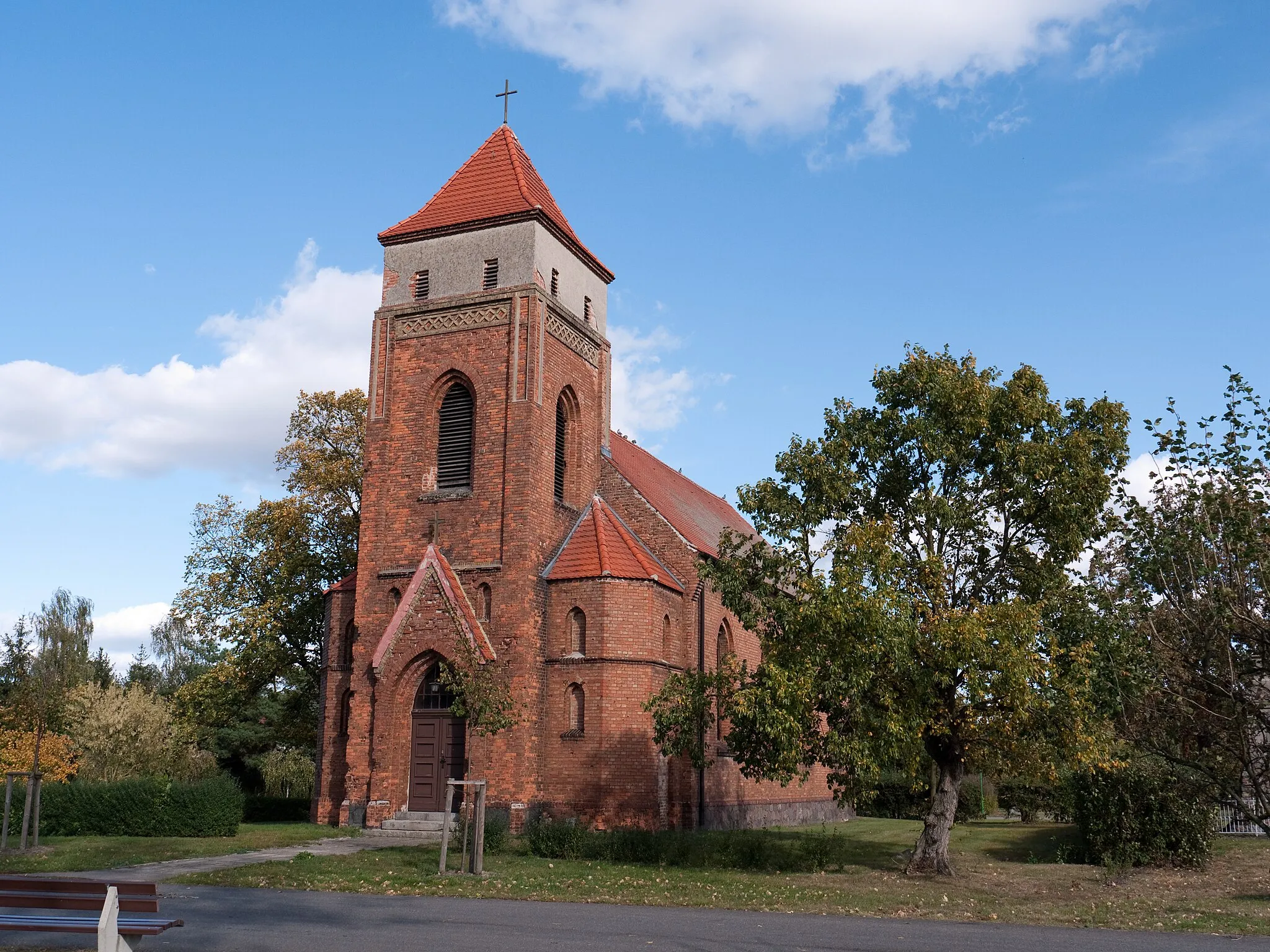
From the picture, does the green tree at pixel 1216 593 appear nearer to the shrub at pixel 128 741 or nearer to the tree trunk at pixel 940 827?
the tree trunk at pixel 940 827

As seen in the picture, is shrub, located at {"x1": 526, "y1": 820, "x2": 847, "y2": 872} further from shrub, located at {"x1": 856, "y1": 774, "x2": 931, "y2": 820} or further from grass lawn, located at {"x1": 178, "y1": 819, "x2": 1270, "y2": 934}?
shrub, located at {"x1": 856, "y1": 774, "x2": 931, "y2": 820}

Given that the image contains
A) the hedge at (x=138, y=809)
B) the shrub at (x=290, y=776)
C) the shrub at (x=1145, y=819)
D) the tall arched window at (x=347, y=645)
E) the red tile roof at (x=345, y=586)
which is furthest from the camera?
the shrub at (x=290, y=776)

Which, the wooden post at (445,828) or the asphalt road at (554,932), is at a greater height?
the wooden post at (445,828)

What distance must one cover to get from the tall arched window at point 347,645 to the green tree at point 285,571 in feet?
13.7

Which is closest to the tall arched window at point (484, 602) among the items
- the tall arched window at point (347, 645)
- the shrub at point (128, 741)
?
the tall arched window at point (347, 645)

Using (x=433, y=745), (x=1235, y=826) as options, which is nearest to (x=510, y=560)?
(x=433, y=745)

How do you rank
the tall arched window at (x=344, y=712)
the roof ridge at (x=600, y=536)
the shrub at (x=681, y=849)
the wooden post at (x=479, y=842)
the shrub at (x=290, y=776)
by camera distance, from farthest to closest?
the shrub at (x=290, y=776) → the tall arched window at (x=344, y=712) → the roof ridge at (x=600, y=536) → the shrub at (x=681, y=849) → the wooden post at (x=479, y=842)

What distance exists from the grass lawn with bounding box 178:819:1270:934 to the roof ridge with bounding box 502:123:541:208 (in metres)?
16.8

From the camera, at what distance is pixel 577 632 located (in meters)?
27.2

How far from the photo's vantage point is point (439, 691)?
27297 mm

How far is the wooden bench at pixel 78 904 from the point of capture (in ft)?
29.6

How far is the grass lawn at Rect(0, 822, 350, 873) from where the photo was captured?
1900cm

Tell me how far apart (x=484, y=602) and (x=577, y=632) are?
8.00ft

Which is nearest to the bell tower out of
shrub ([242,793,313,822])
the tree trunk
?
shrub ([242,793,313,822])
